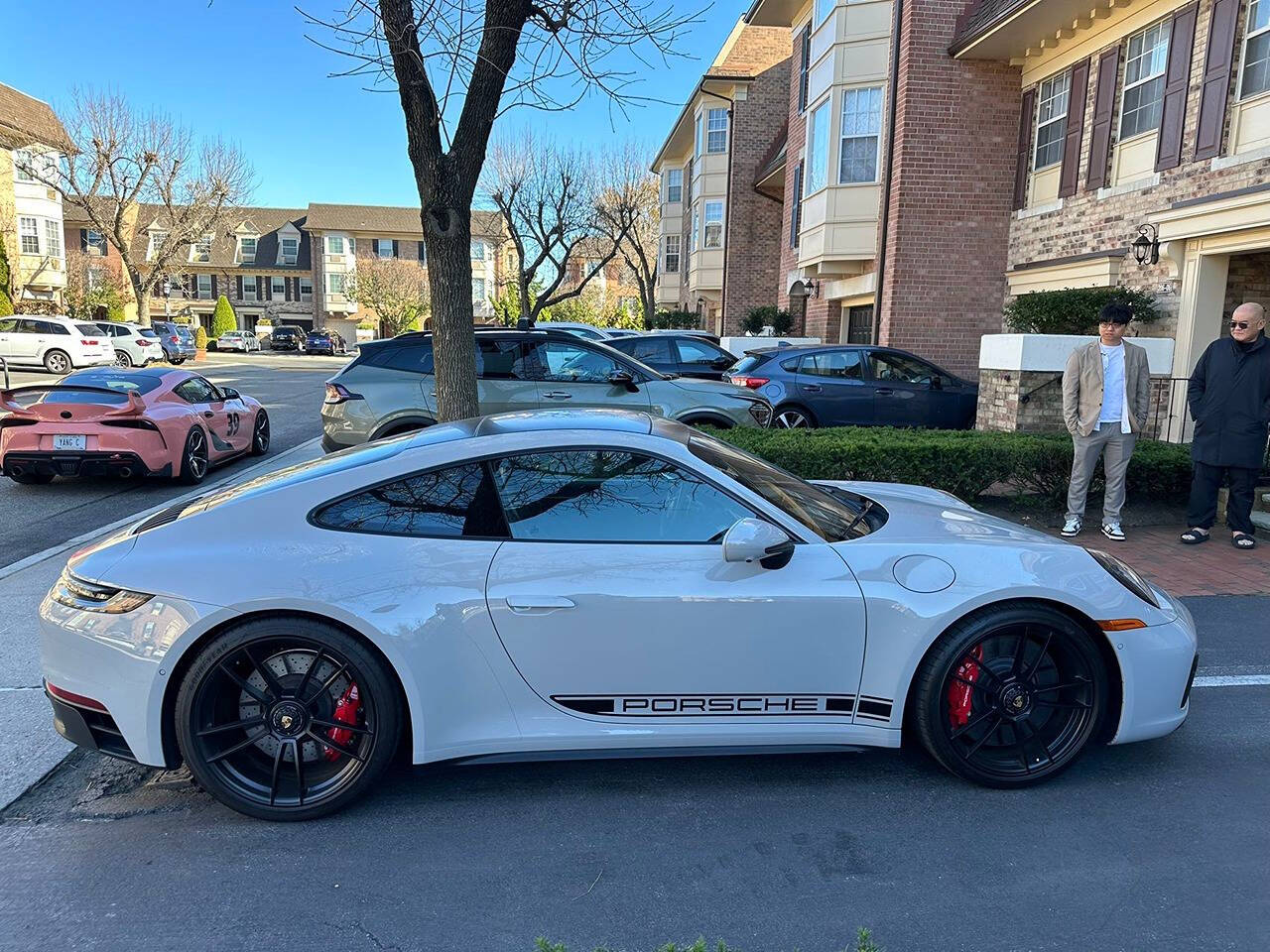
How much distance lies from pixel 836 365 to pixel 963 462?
4.19 meters

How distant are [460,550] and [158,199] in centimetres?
4261

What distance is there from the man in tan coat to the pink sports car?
8.58m

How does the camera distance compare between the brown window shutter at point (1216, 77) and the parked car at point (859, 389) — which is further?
the parked car at point (859, 389)

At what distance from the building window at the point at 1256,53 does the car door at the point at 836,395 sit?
5278mm

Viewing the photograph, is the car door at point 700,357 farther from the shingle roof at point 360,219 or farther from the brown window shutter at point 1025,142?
the shingle roof at point 360,219

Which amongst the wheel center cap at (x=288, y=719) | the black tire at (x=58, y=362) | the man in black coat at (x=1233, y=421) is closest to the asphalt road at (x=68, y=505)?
the wheel center cap at (x=288, y=719)

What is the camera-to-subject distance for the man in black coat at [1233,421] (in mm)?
6480

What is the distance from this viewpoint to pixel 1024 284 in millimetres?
14555

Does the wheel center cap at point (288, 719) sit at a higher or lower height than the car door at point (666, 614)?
lower

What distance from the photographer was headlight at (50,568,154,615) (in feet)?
9.80

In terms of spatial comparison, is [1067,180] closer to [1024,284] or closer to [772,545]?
[1024,284]

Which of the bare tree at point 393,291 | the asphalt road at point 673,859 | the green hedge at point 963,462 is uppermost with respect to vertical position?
the bare tree at point 393,291

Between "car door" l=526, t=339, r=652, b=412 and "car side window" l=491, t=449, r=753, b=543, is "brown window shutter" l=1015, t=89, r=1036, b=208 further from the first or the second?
"car side window" l=491, t=449, r=753, b=543

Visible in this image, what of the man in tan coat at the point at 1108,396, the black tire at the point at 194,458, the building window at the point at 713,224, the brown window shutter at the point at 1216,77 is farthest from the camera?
the building window at the point at 713,224
